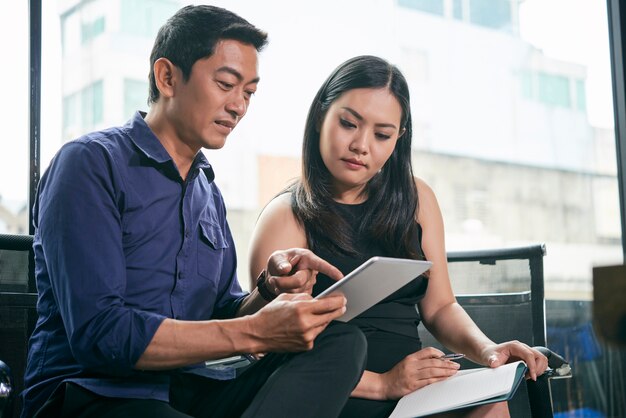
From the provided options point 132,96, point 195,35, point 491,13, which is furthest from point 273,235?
point 491,13

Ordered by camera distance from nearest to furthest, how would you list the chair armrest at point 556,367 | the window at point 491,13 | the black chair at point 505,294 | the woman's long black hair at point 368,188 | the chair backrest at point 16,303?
the chair armrest at point 556,367
the chair backrest at point 16,303
the woman's long black hair at point 368,188
the black chair at point 505,294
the window at point 491,13

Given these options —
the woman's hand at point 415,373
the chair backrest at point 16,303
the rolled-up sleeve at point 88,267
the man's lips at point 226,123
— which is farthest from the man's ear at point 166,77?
the woman's hand at point 415,373

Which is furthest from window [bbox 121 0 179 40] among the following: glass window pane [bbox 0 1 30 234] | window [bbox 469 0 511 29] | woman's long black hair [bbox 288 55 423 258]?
window [bbox 469 0 511 29]

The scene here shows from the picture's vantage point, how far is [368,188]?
73.4 inches

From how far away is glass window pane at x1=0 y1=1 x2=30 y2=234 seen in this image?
218 centimetres

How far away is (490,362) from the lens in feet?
5.03

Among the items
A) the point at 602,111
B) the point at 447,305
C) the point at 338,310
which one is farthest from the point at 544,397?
the point at 602,111

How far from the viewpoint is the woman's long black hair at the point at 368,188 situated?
1.72 meters

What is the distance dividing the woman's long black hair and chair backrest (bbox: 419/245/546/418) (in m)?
0.29

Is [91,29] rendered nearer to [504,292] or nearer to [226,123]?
[226,123]

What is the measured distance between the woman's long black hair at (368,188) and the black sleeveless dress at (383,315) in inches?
0.9

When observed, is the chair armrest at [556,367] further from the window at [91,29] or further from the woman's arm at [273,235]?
the window at [91,29]

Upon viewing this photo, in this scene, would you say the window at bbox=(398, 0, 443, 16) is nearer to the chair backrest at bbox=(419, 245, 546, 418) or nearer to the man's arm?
the chair backrest at bbox=(419, 245, 546, 418)

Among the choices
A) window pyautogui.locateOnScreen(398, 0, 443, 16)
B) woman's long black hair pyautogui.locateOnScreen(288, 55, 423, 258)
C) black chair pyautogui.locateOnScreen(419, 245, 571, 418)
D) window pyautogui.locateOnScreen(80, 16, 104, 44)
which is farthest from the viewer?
window pyautogui.locateOnScreen(398, 0, 443, 16)
